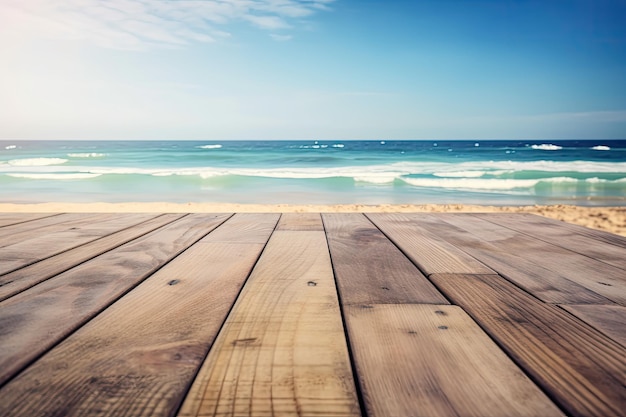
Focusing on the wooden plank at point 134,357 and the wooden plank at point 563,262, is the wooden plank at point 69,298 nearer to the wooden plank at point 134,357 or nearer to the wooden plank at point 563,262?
the wooden plank at point 134,357

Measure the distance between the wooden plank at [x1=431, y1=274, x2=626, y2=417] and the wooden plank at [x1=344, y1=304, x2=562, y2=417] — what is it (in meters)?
0.03

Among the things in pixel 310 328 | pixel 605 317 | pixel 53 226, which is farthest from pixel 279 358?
pixel 53 226

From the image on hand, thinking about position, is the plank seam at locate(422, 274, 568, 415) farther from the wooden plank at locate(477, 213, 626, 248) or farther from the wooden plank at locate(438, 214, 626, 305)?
the wooden plank at locate(477, 213, 626, 248)

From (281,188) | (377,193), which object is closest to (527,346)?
(377,193)

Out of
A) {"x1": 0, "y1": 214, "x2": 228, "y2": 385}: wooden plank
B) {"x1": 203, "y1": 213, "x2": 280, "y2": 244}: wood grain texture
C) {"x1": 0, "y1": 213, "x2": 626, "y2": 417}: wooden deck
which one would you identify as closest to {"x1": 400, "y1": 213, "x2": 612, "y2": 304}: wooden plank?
{"x1": 0, "y1": 213, "x2": 626, "y2": 417}: wooden deck

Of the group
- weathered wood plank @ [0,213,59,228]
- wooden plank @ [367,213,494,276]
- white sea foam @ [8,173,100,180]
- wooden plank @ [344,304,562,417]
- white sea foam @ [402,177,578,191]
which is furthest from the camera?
white sea foam @ [8,173,100,180]

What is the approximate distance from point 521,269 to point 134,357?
3.26ft

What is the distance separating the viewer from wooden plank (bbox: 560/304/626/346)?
0.72 metres

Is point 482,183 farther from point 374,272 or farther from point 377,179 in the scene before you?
point 374,272

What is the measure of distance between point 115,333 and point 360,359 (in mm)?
426


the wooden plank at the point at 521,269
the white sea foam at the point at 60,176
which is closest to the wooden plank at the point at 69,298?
the wooden plank at the point at 521,269

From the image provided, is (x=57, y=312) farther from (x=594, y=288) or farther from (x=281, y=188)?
(x=281, y=188)

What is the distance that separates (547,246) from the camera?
1.40m

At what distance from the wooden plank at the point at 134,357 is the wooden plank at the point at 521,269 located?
0.71 metres
